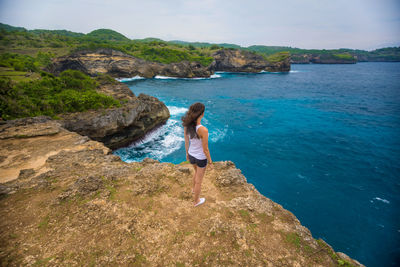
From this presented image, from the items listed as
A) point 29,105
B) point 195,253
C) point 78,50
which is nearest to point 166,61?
point 78,50

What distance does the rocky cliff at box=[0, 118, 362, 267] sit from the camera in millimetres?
3279

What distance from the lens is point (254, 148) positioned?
16.4m

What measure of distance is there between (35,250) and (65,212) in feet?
3.18

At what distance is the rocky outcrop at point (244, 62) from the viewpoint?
8400 centimetres

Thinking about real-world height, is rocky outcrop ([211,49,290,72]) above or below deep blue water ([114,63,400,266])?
above

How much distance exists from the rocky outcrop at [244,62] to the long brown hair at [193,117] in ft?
283

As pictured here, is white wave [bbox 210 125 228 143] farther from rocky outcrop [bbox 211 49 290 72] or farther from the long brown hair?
rocky outcrop [bbox 211 49 290 72]

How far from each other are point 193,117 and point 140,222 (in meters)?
2.90

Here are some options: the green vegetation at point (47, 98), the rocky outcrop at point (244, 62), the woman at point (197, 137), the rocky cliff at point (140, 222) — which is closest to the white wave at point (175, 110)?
the green vegetation at point (47, 98)

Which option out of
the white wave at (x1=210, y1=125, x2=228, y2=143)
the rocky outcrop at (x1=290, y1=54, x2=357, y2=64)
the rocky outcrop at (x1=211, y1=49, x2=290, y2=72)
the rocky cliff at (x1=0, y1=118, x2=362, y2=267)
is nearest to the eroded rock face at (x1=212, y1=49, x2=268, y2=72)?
the rocky outcrop at (x1=211, y1=49, x2=290, y2=72)

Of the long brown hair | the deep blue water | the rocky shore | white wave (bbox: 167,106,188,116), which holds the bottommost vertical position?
the deep blue water

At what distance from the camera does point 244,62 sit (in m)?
84.0

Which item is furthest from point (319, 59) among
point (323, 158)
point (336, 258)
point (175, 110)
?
point (336, 258)

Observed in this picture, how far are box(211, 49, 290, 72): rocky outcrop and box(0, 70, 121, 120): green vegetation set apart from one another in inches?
2983
